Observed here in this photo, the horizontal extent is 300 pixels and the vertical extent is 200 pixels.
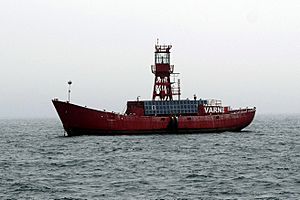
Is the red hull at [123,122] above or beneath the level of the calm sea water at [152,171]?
above

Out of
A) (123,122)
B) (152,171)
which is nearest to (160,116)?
(123,122)

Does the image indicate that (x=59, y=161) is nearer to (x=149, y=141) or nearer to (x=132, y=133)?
(x=149, y=141)

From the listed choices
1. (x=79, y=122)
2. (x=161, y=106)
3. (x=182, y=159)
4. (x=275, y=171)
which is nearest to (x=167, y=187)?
(x=275, y=171)

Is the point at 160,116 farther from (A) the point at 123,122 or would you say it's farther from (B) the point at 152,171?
(B) the point at 152,171

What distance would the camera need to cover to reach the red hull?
62219 millimetres

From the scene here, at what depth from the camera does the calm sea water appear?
27.2 meters

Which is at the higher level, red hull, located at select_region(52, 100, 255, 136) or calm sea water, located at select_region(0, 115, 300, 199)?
red hull, located at select_region(52, 100, 255, 136)

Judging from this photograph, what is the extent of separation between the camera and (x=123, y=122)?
210 feet

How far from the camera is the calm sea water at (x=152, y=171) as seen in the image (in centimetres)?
2720

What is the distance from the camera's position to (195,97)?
71.8m

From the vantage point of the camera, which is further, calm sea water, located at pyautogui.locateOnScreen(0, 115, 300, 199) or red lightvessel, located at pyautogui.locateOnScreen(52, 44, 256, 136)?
red lightvessel, located at pyautogui.locateOnScreen(52, 44, 256, 136)

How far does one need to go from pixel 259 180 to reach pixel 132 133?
3525 centimetres

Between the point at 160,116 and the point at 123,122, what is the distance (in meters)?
5.64

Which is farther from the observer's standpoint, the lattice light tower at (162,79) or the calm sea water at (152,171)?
the lattice light tower at (162,79)
